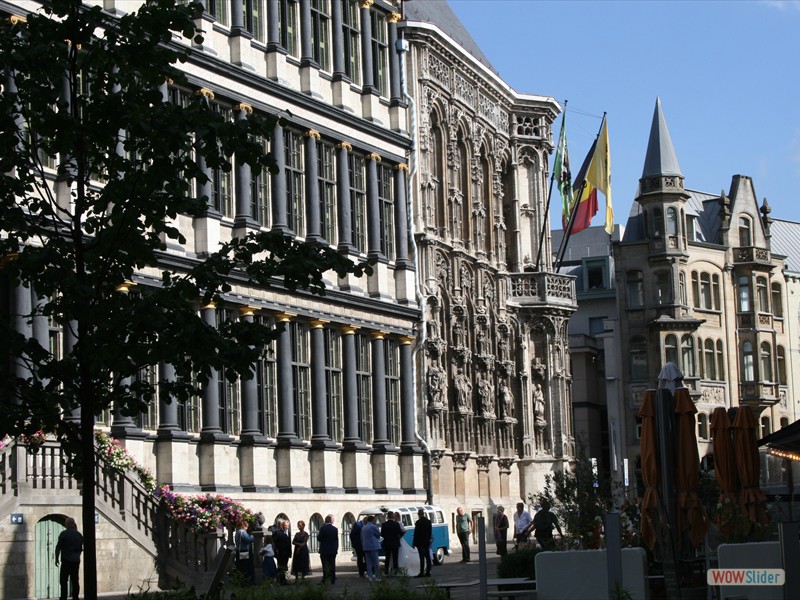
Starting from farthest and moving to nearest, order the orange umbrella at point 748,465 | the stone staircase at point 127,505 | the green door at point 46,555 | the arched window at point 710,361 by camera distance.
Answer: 1. the arched window at point 710,361
2. the green door at point 46,555
3. the stone staircase at point 127,505
4. the orange umbrella at point 748,465

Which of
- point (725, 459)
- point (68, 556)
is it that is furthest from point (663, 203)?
point (68, 556)

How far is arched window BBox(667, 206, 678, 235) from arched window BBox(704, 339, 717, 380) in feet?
17.2

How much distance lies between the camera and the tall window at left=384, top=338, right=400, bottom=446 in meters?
47.4

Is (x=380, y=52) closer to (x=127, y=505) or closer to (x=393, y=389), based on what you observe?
(x=393, y=389)

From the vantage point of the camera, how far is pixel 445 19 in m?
62.6

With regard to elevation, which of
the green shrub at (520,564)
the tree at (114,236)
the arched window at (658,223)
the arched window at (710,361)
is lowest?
the green shrub at (520,564)

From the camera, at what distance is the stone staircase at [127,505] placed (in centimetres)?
3017

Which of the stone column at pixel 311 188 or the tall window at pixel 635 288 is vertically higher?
the tall window at pixel 635 288

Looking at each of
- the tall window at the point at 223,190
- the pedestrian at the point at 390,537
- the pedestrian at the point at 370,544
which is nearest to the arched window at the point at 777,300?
the tall window at the point at 223,190

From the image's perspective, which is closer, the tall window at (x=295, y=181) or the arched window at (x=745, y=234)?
the tall window at (x=295, y=181)

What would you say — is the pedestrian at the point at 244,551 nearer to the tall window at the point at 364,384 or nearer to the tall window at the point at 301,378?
the tall window at the point at 301,378

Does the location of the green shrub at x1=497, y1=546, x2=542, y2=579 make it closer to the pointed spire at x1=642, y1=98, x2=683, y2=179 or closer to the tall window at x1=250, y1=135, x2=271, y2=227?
the tall window at x1=250, y1=135, x2=271, y2=227

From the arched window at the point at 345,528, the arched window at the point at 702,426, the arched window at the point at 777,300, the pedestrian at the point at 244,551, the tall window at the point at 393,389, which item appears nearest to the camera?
the pedestrian at the point at 244,551

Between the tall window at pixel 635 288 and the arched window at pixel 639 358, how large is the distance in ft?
5.38
